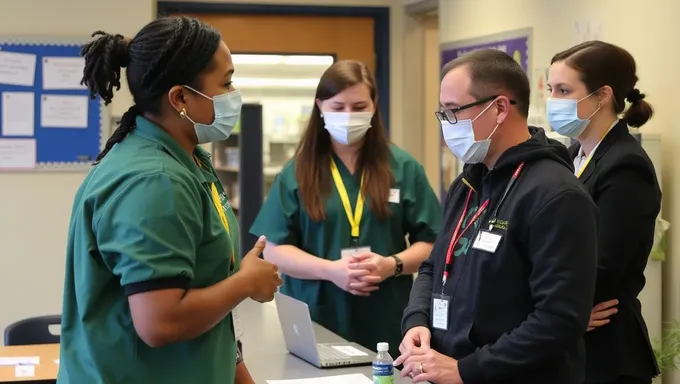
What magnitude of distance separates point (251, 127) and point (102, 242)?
14.1 feet

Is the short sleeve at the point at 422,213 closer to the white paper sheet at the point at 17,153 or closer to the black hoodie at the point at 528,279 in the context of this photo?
the black hoodie at the point at 528,279

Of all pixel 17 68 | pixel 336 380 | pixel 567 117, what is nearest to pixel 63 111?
pixel 17 68

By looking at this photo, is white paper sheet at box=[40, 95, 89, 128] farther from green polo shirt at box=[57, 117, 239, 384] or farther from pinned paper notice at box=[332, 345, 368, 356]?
green polo shirt at box=[57, 117, 239, 384]

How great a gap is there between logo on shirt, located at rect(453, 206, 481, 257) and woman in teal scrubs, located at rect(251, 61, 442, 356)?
924 mm

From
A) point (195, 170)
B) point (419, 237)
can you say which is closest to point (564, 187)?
point (195, 170)

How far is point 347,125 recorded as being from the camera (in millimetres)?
2836

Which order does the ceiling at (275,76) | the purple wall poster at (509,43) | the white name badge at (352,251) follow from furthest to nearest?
the ceiling at (275,76)
the purple wall poster at (509,43)
the white name badge at (352,251)

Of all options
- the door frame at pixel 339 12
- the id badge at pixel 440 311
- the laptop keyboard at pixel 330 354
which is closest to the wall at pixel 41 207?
the door frame at pixel 339 12

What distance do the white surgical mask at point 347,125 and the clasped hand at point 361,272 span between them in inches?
16.5

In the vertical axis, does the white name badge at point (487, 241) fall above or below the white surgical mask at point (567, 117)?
below

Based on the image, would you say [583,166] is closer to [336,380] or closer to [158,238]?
[336,380]

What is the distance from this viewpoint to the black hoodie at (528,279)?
1594 millimetres

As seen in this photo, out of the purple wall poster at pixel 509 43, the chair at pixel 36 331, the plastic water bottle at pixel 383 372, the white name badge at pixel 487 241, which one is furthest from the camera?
the purple wall poster at pixel 509 43

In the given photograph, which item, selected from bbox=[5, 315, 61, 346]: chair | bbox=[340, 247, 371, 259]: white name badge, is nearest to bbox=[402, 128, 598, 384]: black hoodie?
bbox=[340, 247, 371, 259]: white name badge
